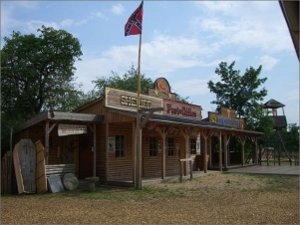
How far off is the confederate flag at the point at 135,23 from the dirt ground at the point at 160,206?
5.97m

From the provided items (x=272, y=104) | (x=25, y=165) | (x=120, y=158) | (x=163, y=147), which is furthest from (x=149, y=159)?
(x=272, y=104)

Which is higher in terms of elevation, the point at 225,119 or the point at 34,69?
the point at 34,69

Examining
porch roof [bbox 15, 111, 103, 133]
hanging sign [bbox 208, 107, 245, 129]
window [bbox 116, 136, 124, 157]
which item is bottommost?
window [bbox 116, 136, 124, 157]

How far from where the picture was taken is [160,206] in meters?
9.62

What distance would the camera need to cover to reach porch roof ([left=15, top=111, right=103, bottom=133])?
Answer: 42.7 ft

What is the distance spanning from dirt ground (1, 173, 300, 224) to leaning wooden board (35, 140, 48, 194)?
0.68m

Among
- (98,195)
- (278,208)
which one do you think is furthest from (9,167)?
(278,208)

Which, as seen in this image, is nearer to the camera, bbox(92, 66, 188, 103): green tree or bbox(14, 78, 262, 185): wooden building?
bbox(14, 78, 262, 185): wooden building

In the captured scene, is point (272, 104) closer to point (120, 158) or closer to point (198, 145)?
point (198, 145)

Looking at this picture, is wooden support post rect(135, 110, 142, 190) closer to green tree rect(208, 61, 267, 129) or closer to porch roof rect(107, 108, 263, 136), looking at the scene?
porch roof rect(107, 108, 263, 136)

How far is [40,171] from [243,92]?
1041 inches

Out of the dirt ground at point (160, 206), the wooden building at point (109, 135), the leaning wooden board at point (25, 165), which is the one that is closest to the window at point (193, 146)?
the wooden building at point (109, 135)

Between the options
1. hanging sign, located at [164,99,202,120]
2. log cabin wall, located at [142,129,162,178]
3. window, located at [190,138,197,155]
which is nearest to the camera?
log cabin wall, located at [142,129,162,178]

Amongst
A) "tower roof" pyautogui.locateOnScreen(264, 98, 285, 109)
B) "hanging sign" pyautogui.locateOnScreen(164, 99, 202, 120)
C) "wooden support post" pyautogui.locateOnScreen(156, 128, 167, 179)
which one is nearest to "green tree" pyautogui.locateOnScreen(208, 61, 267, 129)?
"tower roof" pyautogui.locateOnScreen(264, 98, 285, 109)
